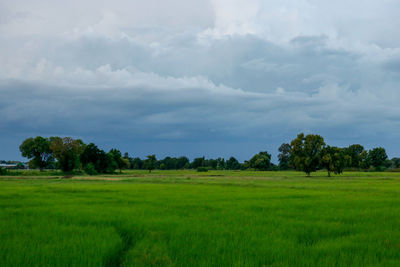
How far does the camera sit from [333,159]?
230 ft

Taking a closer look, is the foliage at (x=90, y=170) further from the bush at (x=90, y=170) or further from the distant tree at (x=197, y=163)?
the distant tree at (x=197, y=163)

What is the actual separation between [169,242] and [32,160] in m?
110

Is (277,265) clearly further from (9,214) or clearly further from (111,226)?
(9,214)

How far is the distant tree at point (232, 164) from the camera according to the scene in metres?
168

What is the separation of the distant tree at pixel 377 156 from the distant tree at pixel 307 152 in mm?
91745

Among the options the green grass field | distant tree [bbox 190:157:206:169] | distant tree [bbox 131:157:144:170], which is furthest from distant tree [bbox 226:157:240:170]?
the green grass field

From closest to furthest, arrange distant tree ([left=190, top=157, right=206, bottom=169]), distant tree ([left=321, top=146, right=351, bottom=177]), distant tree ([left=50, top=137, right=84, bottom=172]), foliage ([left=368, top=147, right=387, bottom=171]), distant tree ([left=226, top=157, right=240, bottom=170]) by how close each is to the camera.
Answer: distant tree ([left=321, top=146, right=351, bottom=177]), distant tree ([left=50, top=137, right=84, bottom=172]), foliage ([left=368, top=147, right=387, bottom=171]), distant tree ([left=226, top=157, right=240, bottom=170]), distant tree ([left=190, top=157, right=206, bottom=169])

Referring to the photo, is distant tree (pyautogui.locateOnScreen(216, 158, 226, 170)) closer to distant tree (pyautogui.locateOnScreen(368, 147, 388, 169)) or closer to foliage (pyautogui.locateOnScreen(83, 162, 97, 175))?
distant tree (pyautogui.locateOnScreen(368, 147, 388, 169))

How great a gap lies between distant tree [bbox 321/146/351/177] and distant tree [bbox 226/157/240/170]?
9709 cm

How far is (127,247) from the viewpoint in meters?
8.88

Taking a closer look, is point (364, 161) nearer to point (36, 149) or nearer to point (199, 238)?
point (36, 149)

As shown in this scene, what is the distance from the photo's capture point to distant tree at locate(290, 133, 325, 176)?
231 ft

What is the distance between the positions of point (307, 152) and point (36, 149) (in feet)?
271

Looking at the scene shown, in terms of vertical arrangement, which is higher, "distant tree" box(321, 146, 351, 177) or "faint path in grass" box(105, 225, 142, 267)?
"distant tree" box(321, 146, 351, 177)
